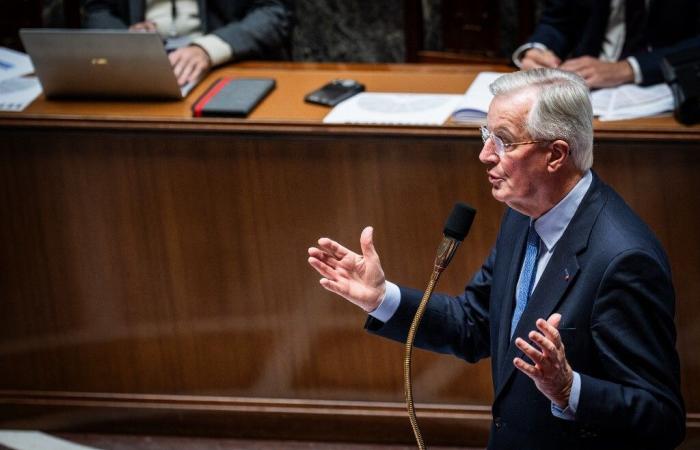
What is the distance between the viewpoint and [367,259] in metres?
1.99

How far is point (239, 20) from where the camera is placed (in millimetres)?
3713

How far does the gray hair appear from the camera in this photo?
1797 millimetres

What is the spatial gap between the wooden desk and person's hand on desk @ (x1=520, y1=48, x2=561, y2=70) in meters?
0.18

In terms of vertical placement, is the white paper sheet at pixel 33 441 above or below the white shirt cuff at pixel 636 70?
below

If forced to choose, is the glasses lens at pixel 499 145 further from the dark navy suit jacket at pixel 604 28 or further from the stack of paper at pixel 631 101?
the dark navy suit jacket at pixel 604 28

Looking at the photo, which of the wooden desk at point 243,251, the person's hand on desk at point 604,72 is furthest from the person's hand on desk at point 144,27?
the person's hand on desk at point 604,72

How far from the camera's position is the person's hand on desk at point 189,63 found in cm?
325

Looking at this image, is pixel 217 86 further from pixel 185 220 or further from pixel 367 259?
pixel 367 259

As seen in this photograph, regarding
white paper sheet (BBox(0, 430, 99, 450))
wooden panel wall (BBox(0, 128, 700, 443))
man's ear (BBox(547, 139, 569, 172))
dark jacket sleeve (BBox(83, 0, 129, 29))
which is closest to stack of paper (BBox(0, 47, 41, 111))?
wooden panel wall (BBox(0, 128, 700, 443))

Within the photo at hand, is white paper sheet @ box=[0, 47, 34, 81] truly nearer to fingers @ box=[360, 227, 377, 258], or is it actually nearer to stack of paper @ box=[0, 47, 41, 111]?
stack of paper @ box=[0, 47, 41, 111]

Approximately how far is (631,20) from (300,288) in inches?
52.1

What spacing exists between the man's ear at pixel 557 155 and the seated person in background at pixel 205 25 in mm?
1681

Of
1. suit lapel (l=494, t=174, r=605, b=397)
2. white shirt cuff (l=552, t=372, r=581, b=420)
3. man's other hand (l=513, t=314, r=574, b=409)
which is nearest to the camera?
man's other hand (l=513, t=314, r=574, b=409)

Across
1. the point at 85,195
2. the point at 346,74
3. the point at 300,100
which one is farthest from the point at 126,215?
the point at 346,74
